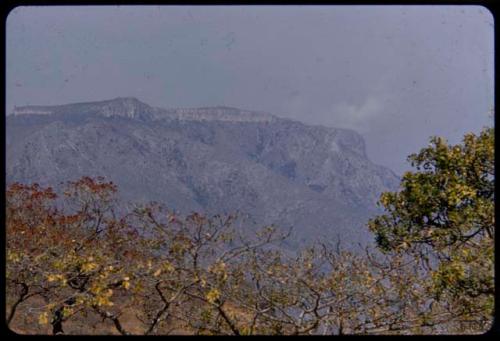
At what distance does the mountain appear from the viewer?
3.46m

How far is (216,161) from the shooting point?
4.04 meters

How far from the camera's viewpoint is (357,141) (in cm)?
361

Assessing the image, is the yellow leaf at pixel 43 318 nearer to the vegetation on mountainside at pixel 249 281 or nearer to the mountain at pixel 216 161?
the vegetation on mountainside at pixel 249 281

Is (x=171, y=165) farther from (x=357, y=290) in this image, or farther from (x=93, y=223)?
(x=357, y=290)

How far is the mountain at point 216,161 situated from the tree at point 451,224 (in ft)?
0.53

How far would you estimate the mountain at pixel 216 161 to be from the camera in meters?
3.46

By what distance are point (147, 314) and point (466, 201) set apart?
6.24 ft

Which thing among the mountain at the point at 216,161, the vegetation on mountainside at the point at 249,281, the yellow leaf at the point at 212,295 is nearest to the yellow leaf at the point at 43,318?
the vegetation on mountainside at the point at 249,281

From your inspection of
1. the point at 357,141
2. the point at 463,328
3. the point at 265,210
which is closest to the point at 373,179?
the point at 357,141

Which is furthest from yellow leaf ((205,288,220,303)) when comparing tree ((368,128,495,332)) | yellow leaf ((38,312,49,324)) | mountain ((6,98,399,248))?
tree ((368,128,495,332))

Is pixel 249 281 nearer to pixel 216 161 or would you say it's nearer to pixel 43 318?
pixel 43 318

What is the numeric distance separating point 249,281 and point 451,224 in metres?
1.25

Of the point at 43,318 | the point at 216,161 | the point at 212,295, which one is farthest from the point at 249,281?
the point at 216,161

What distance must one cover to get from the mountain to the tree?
16cm
